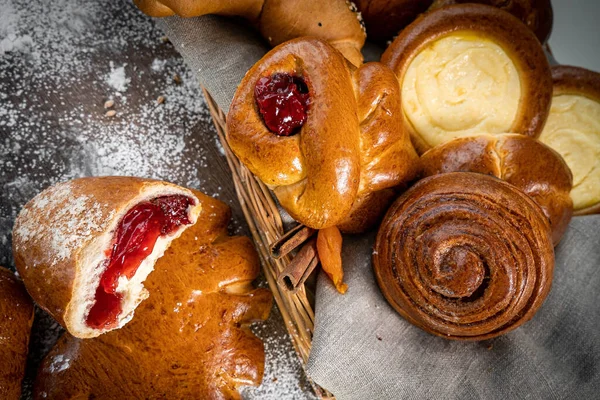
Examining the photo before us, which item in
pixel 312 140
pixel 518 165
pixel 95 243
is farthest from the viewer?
pixel 518 165

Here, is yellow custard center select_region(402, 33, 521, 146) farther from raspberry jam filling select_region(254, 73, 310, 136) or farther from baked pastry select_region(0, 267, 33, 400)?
baked pastry select_region(0, 267, 33, 400)

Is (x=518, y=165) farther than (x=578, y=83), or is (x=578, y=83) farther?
(x=578, y=83)

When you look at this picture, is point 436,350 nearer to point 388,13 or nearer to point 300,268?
point 300,268

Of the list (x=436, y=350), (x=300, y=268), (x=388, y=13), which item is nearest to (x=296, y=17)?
(x=388, y=13)

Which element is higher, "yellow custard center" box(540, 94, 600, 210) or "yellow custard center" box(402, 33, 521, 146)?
"yellow custard center" box(402, 33, 521, 146)

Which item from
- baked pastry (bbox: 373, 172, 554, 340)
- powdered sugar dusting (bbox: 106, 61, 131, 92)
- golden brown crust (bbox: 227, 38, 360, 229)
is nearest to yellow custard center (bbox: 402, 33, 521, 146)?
baked pastry (bbox: 373, 172, 554, 340)

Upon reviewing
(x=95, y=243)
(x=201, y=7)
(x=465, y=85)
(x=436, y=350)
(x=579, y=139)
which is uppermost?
(x=201, y=7)

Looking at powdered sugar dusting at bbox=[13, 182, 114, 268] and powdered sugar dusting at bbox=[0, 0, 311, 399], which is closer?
powdered sugar dusting at bbox=[13, 182, 114, 268]
